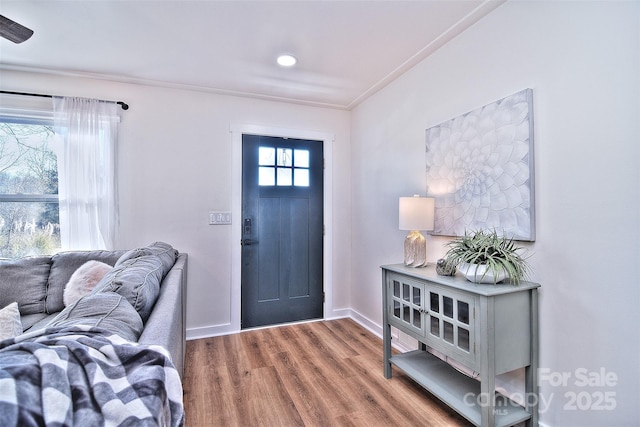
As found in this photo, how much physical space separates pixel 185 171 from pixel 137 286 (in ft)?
6.35

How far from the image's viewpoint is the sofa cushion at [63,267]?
220 centimetres

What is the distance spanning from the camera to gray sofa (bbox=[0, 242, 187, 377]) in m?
1.30

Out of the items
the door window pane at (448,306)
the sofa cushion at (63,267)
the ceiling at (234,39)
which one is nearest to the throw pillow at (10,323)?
the sofa cushion at (63,267)

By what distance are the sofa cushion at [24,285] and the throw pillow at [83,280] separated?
0.17m

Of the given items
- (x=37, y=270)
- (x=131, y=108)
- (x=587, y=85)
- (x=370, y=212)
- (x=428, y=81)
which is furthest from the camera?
(x=370, y=212)

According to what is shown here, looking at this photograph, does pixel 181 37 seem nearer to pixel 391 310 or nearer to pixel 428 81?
pixel 428 81

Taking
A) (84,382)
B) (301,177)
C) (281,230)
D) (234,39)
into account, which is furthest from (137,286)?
(301,177)

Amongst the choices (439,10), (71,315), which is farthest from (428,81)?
(71,315)

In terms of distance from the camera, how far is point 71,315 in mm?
1004

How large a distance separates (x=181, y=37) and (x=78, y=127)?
1260 millimetres

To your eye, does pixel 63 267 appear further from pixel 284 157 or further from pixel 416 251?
pixel 416 251

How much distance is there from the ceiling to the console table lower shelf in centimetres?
222

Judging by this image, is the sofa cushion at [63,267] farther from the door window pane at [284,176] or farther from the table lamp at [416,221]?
the table lamp at [416,221]

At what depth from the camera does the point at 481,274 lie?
1624 mm
